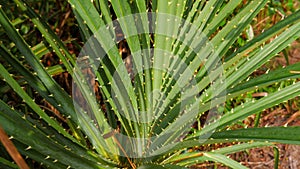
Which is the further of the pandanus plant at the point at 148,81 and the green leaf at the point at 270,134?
the pandanus plant at the point at 148,81

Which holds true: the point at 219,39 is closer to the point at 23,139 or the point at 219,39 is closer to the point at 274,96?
the point at 274,96

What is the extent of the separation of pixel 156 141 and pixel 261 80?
29cm

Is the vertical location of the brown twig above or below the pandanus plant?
below

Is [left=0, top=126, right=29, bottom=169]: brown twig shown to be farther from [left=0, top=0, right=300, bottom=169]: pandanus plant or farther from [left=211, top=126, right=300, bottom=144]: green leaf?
[left=211, top=126, right=300, bottom=144]: green leaf

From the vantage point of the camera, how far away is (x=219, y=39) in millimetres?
1035

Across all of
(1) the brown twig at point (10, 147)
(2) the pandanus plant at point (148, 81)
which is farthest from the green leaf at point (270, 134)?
(1) the brown twig at point (10, 147)

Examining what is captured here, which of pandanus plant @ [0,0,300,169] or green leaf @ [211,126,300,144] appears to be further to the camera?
pandanus plant @ [0,0,300,169]

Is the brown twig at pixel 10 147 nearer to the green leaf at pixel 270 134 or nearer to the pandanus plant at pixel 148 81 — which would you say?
the pandanus plant at pixel 148 81

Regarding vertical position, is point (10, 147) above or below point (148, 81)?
below

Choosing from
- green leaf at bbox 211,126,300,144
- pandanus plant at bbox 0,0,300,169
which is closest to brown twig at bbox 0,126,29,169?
pandanus plant at bbox 0,0,300,169

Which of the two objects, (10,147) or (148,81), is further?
(148,81)

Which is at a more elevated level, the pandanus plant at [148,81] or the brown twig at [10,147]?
the pandanus plant at [148,81]

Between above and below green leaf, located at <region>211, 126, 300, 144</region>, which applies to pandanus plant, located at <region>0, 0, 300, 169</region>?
above

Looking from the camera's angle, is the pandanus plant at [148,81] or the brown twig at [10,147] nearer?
the brown twig at [10,147]
